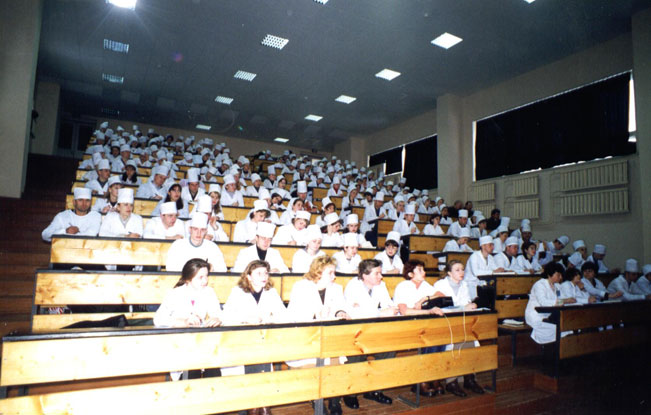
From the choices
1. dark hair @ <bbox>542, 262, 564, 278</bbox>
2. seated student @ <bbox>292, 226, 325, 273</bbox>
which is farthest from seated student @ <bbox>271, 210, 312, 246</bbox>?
dark hair @ <bbox>542, 262, 564, 278</bbox>

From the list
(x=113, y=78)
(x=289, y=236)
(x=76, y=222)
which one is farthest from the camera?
(x=113, y=78)

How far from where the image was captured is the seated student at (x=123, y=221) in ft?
15.0

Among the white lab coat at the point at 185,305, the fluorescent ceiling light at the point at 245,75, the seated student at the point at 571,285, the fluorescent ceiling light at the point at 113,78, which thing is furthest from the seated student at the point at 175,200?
the fluorescent ceiling light at the point at 113,78

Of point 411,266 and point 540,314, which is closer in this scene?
point 411,266

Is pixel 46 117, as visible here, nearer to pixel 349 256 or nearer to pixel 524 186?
pixel 349 256

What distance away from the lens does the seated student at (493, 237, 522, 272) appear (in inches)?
236

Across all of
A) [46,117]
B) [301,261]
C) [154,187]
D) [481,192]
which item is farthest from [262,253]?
[46,117]

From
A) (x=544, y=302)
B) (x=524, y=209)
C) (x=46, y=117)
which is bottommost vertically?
(x=544, y=302)

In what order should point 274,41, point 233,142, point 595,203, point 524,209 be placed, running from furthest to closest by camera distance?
1. point 233,142
2. point 524,209
3. point 274,41
4. point 595,203

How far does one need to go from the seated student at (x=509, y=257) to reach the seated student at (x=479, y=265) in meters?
0.27

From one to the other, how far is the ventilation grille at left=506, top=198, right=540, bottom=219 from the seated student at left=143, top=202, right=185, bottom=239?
838cm

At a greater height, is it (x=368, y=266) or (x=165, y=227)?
(x=165, y=227)

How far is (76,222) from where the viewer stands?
4598 mm

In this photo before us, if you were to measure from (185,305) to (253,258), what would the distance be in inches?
55.1
